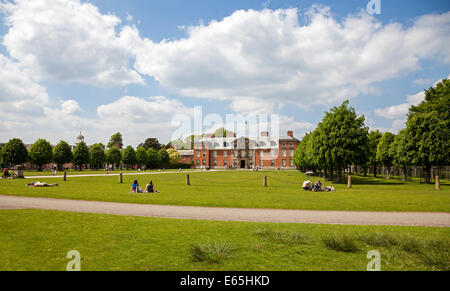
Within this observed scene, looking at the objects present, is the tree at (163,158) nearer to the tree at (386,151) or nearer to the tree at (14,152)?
the tree at (14,152)

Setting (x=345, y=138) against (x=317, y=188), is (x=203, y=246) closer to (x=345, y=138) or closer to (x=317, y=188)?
(x=317, y=188)

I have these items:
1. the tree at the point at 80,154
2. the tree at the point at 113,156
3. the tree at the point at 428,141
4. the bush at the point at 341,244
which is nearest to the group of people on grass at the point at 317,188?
the bush at the point at 341,244

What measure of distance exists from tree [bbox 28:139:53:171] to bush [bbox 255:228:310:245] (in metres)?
77.9

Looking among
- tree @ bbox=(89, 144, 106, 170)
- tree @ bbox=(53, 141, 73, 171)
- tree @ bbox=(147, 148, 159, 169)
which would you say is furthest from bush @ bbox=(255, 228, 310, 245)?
tree @ bbox=(147, 148, 159, 169)

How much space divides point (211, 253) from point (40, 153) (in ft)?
259

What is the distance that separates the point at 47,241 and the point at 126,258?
2877mm

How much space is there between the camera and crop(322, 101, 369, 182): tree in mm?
33812

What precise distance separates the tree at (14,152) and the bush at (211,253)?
253ft

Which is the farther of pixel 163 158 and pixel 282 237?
pixel 163 158

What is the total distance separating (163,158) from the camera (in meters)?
98.9

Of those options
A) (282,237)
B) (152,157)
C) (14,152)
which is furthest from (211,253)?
(152,157)

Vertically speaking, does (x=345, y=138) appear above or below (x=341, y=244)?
above
